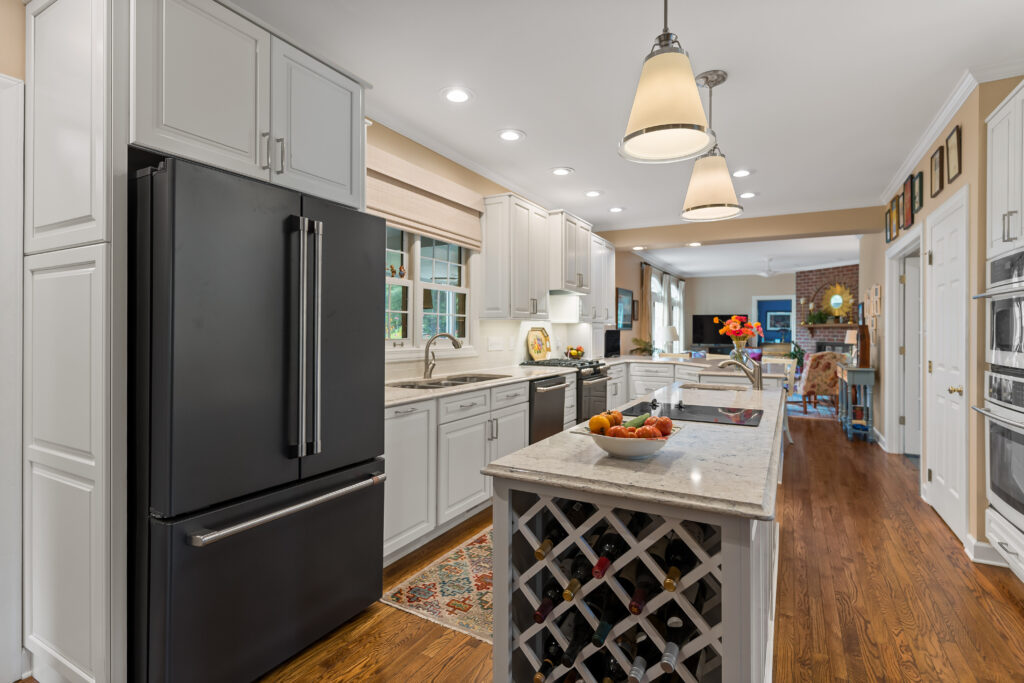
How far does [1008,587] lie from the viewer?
2439mm

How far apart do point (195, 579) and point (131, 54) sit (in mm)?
1580

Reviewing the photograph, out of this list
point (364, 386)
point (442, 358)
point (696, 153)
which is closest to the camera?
point (696, 153)

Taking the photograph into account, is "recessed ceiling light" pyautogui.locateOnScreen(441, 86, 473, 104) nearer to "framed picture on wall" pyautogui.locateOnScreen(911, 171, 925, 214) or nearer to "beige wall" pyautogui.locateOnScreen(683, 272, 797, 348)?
"framed picture on wall" pyautogui.locateOnScreen(911, 171, 925, 214)

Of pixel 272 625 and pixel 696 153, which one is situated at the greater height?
pixel 696 153

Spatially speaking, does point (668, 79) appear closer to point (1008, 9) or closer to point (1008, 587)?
point (1008, 9)

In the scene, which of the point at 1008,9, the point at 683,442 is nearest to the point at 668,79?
the point at 683,442

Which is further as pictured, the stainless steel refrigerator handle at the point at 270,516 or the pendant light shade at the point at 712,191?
the pendant light shade at the point at 712,191

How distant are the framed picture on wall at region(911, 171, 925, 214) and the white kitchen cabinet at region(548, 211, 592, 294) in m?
2.78

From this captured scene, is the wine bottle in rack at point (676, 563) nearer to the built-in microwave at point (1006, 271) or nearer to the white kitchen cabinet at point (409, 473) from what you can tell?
the white kitchen cabinet at point (409, 473)

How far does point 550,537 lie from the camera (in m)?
1.45

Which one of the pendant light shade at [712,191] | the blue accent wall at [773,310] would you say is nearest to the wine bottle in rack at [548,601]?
the pendant light shade at [712,191]

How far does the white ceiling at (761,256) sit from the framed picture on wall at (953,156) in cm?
421

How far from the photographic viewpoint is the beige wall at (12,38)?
1739mm

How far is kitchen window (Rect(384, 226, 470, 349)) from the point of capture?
352 cm
